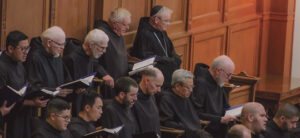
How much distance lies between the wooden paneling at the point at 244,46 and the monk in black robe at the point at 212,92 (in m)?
3.40

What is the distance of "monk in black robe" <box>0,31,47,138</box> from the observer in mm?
6316

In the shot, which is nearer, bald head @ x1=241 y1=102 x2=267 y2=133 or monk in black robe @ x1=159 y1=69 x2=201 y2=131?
bald head @ x1=241 y1=102 x2=267 y2=133

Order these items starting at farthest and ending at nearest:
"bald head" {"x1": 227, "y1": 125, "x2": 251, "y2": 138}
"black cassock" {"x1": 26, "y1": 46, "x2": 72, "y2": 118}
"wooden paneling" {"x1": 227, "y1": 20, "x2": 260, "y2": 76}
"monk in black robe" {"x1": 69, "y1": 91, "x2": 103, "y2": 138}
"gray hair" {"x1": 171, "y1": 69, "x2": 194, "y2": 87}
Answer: "wooden paneling" {"x1": 227, "y1": 20, "x2": 260, "y2": 76}
"gray hair" {"x1": 171, "y1": 69, "x2": 194, "y2": 87}
"black cassock" {"x1": 26, "y1": 46, "x2": 72, "y2": 118}
"monk in black robe" {"x1": 69, "y1": 91, "x2": 103, "y2": 138}
"bald head" {"x1": 227, "y1": 125, "x2": 251, "y2": 138}

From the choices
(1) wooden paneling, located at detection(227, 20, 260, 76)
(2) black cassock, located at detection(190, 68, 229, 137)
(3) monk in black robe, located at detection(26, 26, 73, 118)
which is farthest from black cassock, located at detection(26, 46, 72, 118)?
(1) wooden paneling, located at detection(227, 20, 260, 76)

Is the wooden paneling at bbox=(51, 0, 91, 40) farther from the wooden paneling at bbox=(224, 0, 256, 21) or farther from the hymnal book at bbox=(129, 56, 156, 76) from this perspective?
the wooden paneling at bbox=(224, 0, 256, 21)

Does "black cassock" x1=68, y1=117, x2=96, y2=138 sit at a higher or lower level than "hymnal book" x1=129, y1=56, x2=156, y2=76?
lower

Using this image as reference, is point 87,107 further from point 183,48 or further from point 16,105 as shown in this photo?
point 183,48

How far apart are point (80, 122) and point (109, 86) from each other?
139cm

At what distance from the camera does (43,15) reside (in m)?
7.81

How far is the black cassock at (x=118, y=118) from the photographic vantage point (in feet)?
21.9

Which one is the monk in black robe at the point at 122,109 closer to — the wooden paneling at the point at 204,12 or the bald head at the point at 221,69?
the bald head at the point at 221,69

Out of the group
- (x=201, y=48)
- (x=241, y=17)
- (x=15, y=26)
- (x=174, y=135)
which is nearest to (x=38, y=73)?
(x=15, y=26)

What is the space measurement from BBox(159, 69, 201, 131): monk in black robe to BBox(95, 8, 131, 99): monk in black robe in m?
0.69

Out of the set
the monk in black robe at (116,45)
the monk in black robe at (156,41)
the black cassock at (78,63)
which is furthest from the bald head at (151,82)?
the monk in black robe at (156,41)
